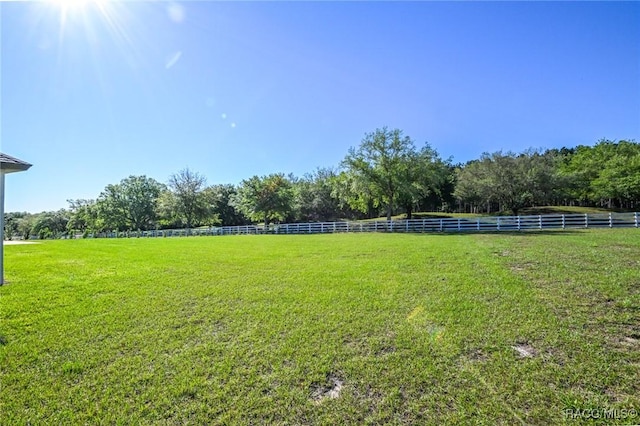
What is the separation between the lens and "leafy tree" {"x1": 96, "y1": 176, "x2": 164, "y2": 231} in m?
44.0

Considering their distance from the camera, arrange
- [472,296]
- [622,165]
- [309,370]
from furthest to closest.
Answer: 1. [622,165]
2. [472,296]
3. [309,370]

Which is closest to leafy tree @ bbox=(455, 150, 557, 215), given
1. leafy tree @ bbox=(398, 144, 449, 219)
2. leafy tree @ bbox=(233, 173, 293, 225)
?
leafy tree @ bbox=(398, 144, 449, 219)

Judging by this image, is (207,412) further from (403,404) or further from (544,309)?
(544,309)

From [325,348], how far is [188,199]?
37920mm

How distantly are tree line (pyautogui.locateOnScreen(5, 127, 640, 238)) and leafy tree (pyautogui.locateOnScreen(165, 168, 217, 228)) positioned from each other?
12 centimetres

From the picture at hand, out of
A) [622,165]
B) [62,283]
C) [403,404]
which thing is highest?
[622,165]

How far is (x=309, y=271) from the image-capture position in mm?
7527

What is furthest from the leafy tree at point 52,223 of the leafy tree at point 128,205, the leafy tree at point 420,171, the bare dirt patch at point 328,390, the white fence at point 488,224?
the bare dirt patch at point 328,390

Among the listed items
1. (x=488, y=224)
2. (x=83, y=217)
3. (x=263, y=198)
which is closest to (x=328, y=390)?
(x=488, y=224)

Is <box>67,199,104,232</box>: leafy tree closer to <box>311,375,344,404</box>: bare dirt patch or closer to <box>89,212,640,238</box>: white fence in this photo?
<box>89,212,640,238</box>: white fence

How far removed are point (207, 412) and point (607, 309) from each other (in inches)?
220

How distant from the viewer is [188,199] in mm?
37312

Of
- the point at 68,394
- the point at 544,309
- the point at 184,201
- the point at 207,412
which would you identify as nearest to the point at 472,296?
the point at 544,309

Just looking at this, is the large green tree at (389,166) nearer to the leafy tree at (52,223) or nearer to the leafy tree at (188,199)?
the leafy tree at (188,199)
